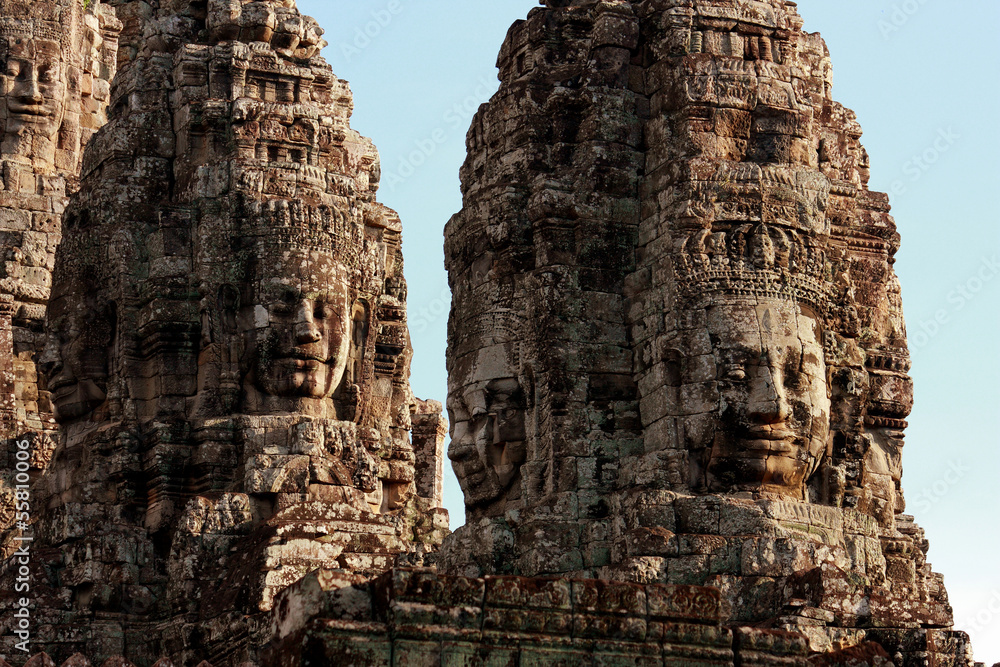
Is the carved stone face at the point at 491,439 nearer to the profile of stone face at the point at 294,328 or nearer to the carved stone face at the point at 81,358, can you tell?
the profile of stone face at the point at 294,328

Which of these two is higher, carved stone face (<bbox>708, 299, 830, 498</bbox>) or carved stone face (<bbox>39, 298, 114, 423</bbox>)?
carved stone face (<bbox>39, 298, 114, 423</bbox>)

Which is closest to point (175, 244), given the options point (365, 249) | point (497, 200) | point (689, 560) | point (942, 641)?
point (365, 249)

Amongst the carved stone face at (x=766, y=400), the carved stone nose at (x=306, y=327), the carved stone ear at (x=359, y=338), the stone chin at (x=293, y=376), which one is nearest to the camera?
the carved stone face at (x=766, y=400)

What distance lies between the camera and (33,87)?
44.4m

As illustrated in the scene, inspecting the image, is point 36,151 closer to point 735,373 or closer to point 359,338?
point 359,338

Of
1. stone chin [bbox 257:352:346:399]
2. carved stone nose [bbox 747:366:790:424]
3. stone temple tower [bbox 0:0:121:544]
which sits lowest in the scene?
carved stone nose [bbox 747:366:790:424]

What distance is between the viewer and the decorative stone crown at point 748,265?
26.4m

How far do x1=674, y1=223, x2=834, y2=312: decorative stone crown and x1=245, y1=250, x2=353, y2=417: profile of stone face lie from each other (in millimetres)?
8981

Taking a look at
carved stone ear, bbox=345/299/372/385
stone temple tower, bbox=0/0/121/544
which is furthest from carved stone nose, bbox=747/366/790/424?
stone temple tower, bbox=0/0/121/544

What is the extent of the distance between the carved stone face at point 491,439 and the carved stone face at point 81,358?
990cm

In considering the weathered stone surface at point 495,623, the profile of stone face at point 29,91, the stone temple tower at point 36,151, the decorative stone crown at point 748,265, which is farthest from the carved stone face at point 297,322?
the weathered stone surface at point 495,623

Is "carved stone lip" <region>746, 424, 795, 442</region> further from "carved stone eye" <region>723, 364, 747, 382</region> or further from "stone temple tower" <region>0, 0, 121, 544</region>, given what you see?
"stone temple tower" <region>0, 0, 121, 544</region>

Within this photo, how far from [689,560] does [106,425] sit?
519 inches

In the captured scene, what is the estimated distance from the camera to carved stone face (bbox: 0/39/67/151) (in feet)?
145
